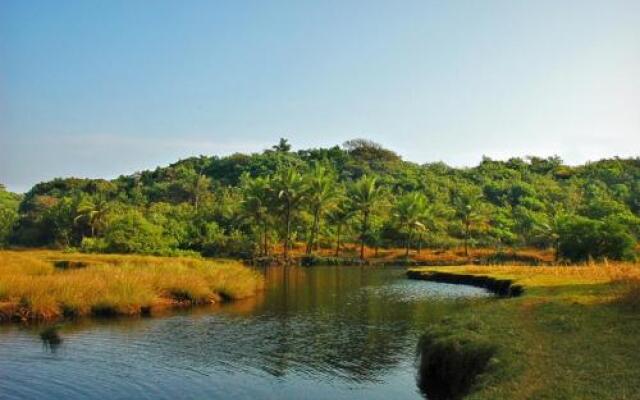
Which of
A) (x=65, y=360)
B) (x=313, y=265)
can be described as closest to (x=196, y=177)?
(x=313, y=265)

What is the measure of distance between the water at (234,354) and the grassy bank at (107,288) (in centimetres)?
217

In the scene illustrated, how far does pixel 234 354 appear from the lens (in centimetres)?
2322

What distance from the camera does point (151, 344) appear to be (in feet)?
82.1

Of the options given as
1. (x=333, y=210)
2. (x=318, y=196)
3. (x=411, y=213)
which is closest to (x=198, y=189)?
(x=333, y=210)

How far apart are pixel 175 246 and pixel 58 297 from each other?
156 feet

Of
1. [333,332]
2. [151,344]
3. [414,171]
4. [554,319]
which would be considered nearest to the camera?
[554,319]

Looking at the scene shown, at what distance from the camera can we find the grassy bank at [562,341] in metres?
12.8

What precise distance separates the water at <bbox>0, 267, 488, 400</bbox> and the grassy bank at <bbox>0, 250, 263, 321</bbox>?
2.17 m

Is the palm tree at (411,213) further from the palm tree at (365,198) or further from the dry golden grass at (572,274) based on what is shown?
the dry golden grass at (572,274)

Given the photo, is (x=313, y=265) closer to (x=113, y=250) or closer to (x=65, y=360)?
(x=113, y=250)

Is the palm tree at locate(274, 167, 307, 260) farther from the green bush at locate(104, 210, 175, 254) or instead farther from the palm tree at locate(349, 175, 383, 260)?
the green bush at locate(104, 210, 175, 254)

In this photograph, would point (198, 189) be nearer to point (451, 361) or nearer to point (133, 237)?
point (133, 237)

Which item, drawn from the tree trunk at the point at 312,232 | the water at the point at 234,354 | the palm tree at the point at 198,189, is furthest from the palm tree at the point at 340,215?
the water at the point at 234,354

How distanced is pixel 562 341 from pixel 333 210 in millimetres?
72395
